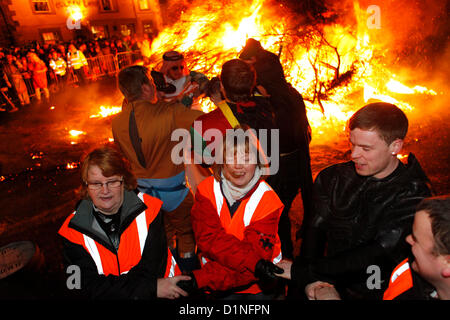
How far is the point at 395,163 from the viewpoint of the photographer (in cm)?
214

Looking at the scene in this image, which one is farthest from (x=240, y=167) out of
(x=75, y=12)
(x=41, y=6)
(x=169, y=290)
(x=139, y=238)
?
(x=75, y=12)

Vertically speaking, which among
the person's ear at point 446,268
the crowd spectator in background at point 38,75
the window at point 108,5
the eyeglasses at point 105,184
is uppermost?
the window at point 108,5

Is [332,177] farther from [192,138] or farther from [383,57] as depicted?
[383,57]

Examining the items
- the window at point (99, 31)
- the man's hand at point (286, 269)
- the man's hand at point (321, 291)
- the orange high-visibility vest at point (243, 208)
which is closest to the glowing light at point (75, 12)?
the window at point (99, 31)

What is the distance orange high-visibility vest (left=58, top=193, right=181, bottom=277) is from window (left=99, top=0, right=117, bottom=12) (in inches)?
1353

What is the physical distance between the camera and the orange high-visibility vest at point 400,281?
1757 mm

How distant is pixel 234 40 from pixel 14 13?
25451mm

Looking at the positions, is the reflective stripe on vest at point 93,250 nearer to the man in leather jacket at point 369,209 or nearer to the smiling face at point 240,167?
the smiling face at point 240,167

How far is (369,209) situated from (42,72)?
1552 centimetres

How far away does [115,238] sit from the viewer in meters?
2.29

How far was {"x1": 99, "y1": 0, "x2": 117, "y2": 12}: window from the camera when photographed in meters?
30.3

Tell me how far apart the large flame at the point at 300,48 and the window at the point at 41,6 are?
24.4m

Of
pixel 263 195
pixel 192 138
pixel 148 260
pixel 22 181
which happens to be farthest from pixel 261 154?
pixel 22 181

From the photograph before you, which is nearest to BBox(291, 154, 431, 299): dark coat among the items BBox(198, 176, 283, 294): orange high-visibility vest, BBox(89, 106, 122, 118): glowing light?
BBox(198, 176, 283, 294): orange high-visibility vest
